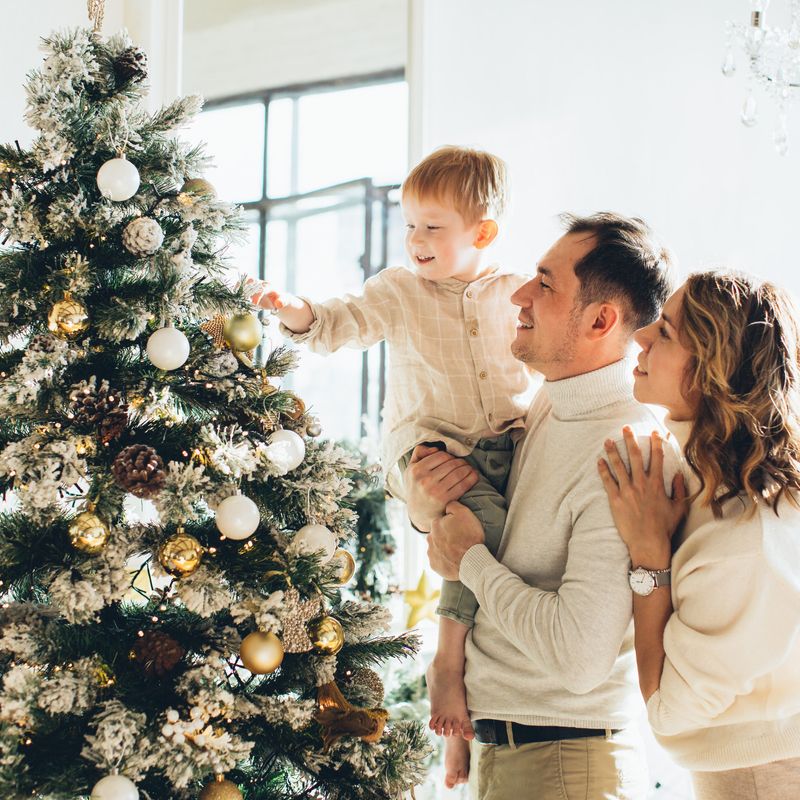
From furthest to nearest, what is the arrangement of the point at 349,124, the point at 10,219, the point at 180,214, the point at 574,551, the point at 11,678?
the point at 349,124, the point at 574,551, the point at 180,214, the point at 10,219, the point at 11,678

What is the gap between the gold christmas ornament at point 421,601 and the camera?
2.51 m

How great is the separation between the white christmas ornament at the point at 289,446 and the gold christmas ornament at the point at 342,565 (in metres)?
0.17

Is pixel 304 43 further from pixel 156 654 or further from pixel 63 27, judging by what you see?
pixel 156 654

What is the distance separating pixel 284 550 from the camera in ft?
4.49

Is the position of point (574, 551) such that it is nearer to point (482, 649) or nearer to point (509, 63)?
point (482, 649)

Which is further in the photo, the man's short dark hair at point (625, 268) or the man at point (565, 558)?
the man's short dark hair at point (625, 268)

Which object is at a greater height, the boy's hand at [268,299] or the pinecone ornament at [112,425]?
the boy's hand at [268,299]

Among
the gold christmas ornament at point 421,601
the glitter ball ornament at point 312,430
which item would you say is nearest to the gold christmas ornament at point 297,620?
the glitter ball ornament at point 312,430

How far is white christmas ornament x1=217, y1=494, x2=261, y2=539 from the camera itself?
50.4 inches

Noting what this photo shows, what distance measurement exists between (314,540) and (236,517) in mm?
141

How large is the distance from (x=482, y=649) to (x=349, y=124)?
171 centimetres

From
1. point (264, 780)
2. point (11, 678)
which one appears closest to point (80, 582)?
point (11, 678)

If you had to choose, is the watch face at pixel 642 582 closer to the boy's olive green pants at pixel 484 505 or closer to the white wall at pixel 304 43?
the boy's olive green pants at pixel 484 505

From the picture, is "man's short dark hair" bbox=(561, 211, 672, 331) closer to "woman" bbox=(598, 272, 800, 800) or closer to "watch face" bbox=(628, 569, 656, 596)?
"woman" bbox=(598, 272, 800, 800)
